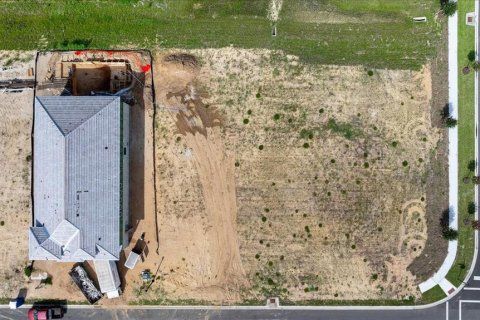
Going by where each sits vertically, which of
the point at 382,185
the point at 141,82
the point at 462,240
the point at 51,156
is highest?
the point at 141,82

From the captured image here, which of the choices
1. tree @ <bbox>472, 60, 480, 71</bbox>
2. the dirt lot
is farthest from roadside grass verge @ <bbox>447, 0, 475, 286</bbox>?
the dirt lot

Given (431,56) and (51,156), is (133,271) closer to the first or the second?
(51,156)

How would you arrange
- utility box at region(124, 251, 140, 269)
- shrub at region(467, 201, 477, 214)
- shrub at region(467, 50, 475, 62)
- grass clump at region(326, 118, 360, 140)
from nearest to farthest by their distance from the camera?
utility box at region(124, 251, 140, 269), grass clump at region(326, 118, 360, 140), shrub at region(467, 201, 477, 214), shrub at region(467, 50, 475, 62)

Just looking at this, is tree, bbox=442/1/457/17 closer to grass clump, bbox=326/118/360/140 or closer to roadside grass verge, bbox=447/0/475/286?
roadside grass verge, bbox=447/0/475/286

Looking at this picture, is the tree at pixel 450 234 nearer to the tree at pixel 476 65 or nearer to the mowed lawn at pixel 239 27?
the tree at pixel 476 65

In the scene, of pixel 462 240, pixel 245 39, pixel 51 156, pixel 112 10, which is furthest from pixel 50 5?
pixel 462 240
